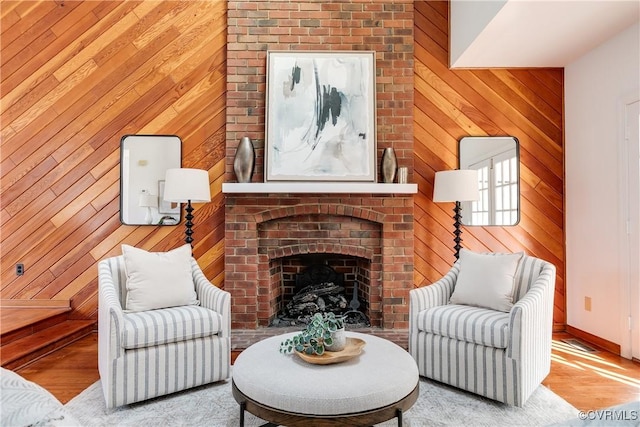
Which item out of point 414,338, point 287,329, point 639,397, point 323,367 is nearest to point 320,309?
point 287,329

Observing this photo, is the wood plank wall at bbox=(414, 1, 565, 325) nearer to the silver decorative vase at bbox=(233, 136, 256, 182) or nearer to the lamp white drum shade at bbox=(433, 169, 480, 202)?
the lamp white drum shade at bbox=(433, 169, 480, 202)

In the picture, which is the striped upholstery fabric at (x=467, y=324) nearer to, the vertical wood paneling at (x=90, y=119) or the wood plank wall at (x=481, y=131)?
the wood plank wall at (x=481, y=131)

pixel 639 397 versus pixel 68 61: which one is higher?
pixel 68 61

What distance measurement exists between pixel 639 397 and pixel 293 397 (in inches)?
87.4

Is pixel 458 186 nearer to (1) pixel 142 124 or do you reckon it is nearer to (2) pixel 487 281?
(2) pixel 487 281

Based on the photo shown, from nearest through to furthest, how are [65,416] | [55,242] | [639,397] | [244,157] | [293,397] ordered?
[65,416] < [293,397] < [639,397] < [244,157] < [55,242]

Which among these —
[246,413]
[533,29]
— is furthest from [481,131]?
[246,413]

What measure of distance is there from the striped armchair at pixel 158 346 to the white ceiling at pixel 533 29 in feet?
9.63

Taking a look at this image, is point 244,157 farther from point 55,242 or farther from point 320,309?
point 55,242

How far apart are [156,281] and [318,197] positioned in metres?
1.62

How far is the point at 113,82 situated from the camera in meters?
3.73

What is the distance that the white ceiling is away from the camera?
273 cm

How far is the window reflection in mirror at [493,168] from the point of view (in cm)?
377

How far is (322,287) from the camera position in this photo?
374 centimetres
